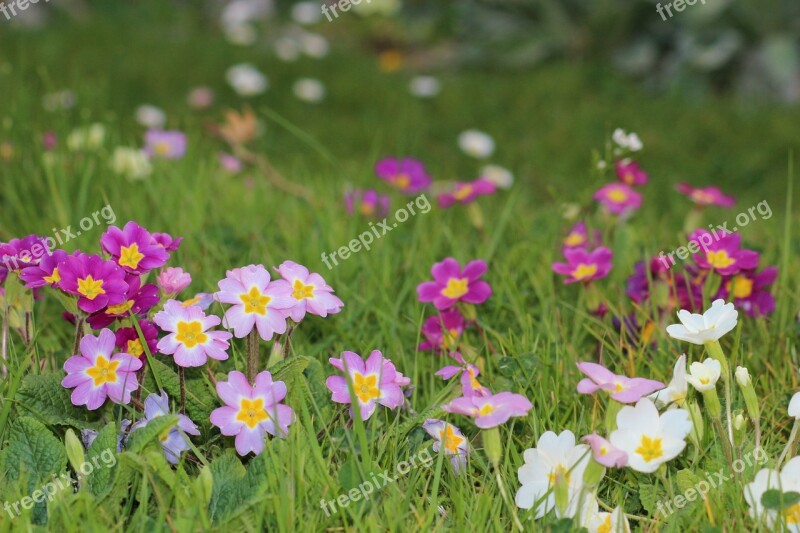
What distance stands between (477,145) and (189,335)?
9.65 ft

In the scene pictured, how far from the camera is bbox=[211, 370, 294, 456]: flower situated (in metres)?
1.48

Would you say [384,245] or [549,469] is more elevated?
[384,245]

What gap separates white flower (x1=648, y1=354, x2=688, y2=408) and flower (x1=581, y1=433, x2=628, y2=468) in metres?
Result: 0.21

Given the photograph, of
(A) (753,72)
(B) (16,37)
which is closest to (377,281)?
(B) (16,37)

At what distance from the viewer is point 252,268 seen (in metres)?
1.61

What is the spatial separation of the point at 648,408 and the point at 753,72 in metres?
4.73

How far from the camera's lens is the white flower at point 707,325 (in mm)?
1498

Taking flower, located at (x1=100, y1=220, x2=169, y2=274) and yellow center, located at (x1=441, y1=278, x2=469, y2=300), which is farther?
yellow center, located at (x1=441, y1=278, x2=469, y2=300)

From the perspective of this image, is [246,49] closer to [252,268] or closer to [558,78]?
[558,78]

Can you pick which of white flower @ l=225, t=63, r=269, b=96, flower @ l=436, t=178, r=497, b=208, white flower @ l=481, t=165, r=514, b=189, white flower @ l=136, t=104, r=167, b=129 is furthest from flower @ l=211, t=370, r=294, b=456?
white flower @ l=225, t=63, r=269, b=96

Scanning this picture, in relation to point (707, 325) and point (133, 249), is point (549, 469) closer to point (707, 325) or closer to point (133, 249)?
point (707, 325)

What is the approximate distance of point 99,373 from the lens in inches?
60.9

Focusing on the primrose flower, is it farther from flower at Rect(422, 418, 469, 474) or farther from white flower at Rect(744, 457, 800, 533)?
white flower at Rect(744, 457, 800, 533)

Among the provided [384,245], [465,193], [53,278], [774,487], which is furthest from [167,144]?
[774,487]
